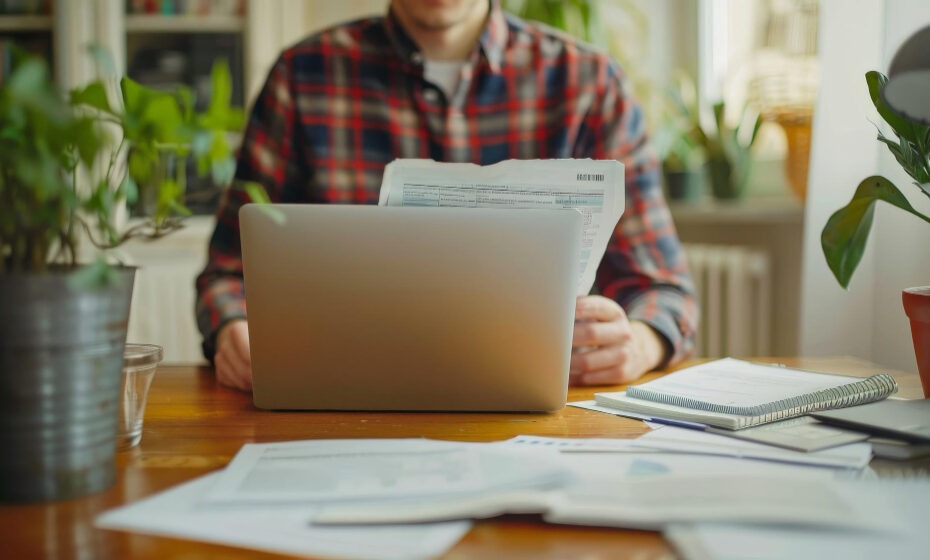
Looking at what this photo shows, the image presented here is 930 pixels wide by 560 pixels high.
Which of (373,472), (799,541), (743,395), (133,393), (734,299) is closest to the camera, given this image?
(799,541)

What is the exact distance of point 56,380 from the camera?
61 centimetres

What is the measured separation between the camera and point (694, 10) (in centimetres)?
282

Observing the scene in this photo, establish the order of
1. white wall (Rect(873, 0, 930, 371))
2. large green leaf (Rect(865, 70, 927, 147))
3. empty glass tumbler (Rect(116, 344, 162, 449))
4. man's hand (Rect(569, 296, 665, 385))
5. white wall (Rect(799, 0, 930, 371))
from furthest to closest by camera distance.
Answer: white wall (Rect(799, 0, 930, 371)) < white wall (Rect(873, 0, 930, 371)) < man's hand (Rect(569, 296, 665, 385)) < large green leaf (Rect(865, 70, 927, 147)) < empty glass tumbler (Rect(116, 344, 162, 449))

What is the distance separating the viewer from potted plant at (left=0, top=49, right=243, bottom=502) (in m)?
0.57

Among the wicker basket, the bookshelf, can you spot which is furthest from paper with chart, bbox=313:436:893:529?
the bookshelf

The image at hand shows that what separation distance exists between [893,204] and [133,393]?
30.9 inches

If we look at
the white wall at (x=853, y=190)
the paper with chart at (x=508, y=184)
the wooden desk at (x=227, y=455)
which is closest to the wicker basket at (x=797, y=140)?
the white wall at (x=853, y=190)

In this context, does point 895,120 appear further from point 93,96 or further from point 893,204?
point 93,96

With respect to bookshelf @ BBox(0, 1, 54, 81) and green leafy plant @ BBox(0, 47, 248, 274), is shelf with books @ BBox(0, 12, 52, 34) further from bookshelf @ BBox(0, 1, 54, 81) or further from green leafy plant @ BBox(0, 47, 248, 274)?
green leafy plant @ BBox(0, 47, 248, 274)

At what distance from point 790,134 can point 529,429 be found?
5.51 feet

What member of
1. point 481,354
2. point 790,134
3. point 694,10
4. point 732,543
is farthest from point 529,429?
point 694,10

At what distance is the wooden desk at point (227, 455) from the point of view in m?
0.55

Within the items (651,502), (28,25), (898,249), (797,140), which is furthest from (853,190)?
(28,25)

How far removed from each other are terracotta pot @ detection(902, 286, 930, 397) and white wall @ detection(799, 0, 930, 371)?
56 centimetres
